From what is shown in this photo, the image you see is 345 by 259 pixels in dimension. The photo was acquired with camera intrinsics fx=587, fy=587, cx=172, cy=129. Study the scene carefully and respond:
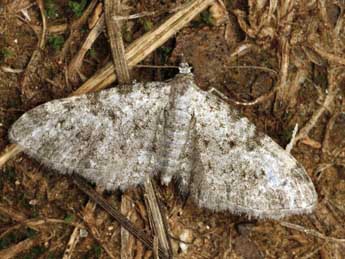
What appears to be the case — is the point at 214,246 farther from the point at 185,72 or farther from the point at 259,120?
the point at 185,72

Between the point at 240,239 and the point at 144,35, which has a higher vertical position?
the point at 144,35

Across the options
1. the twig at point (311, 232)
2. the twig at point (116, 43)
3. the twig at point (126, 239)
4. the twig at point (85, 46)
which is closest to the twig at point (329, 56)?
the twig at point (311, 232)

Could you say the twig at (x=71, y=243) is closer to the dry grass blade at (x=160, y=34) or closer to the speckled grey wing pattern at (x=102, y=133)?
the speckled grey wing pattern at (x=102, y=133)

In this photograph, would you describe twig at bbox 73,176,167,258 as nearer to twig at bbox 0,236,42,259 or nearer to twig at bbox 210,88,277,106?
twig at bbox 0,236,42,259

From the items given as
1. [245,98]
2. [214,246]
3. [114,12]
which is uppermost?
[114,12]

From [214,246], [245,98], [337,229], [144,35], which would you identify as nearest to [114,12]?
[144,35]

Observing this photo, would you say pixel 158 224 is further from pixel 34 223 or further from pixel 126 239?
pixel 34 223
